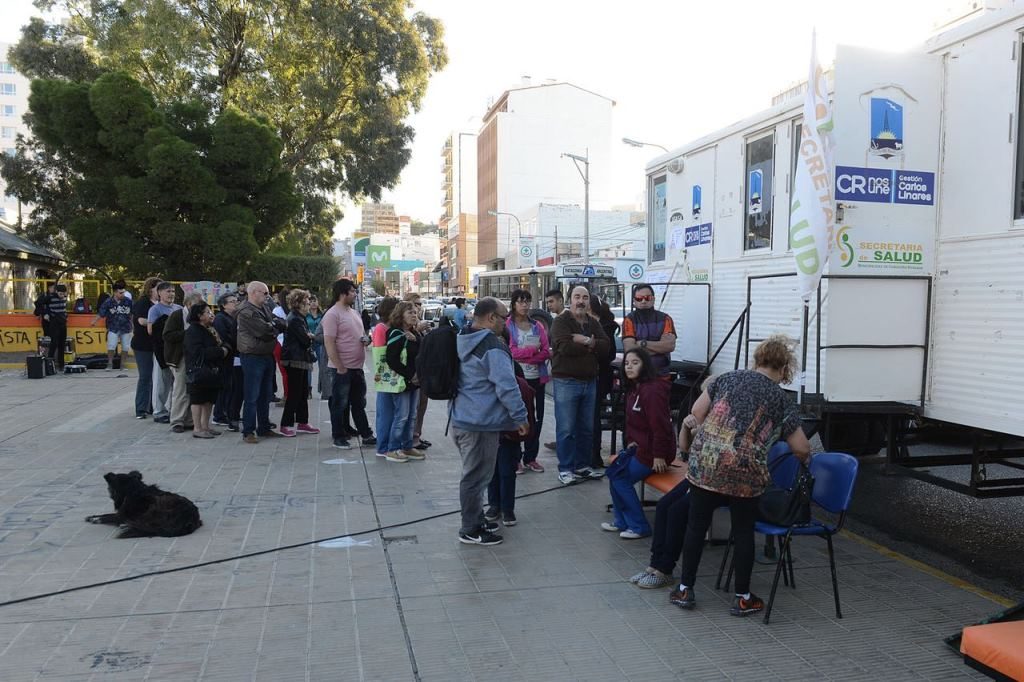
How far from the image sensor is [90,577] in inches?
183

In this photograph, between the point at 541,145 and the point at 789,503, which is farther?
the point at 541,145

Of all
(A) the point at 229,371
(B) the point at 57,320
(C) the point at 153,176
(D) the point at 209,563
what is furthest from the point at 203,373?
(C) the point at 153,176

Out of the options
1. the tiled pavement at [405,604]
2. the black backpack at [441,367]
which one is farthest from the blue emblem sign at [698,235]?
the black backpack at [441,367]

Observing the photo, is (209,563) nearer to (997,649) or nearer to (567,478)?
(567,478)

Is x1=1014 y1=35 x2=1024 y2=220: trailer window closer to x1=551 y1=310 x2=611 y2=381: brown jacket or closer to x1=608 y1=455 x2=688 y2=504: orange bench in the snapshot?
x1=608 y1=455 x2=688 y2=504: orange bench

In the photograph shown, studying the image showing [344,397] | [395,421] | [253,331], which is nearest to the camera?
[395,421]

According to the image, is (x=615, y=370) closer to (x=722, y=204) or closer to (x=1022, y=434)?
(x=722, y=204)

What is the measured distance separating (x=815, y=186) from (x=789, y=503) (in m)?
2.16

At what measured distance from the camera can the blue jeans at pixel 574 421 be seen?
6969mm

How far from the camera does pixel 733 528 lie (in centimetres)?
425

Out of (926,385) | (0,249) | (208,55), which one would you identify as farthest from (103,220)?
(926,385)

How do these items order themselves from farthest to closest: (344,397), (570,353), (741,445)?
(344,397) < (570,353) < (741,445)

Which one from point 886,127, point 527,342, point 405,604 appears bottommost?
point 405,604

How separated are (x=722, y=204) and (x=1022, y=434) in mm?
3569
